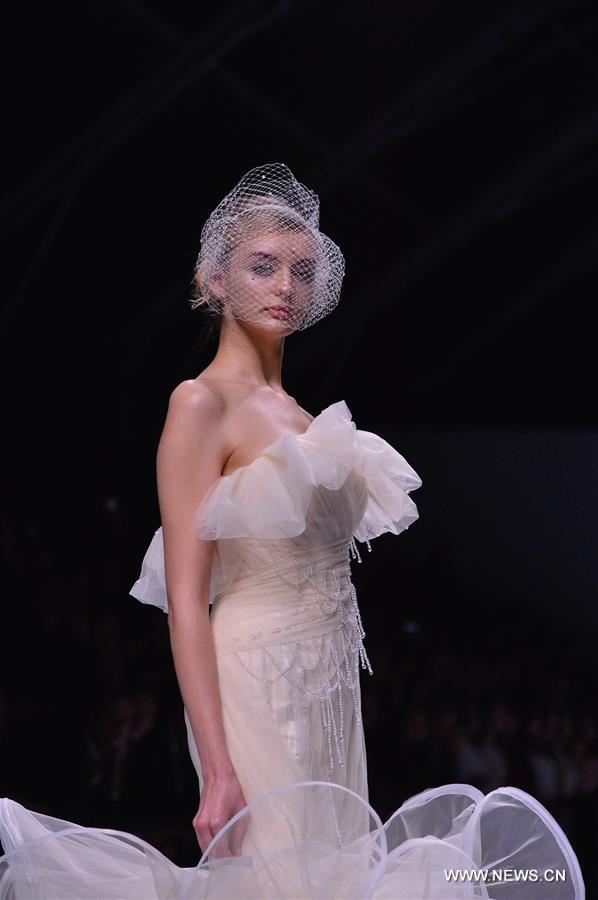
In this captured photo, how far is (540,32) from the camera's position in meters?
A: 3.71

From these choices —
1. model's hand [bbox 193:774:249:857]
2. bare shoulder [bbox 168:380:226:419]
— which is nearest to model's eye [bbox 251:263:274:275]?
bare shoulder [bbox 168:380:226:419]

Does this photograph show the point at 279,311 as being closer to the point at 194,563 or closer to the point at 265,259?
the point at 265,259

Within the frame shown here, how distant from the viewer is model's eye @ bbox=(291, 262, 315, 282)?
1.50 m

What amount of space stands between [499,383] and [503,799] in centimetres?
300

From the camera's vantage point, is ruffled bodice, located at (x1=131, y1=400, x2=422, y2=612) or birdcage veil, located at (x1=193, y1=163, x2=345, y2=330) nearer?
ruffled bodice, located at (x1=131, y1=400, x2=422, y2=612)

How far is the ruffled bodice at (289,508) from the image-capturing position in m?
1.35

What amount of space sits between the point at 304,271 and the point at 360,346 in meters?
2.67

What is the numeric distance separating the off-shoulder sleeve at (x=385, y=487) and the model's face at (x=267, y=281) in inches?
7.7

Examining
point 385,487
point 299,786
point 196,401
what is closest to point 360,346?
point 385,487

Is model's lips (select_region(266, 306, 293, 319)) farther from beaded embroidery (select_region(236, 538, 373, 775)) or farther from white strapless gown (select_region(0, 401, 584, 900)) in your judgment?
beaded embroidery (select_region(236, 538, 373, 775))

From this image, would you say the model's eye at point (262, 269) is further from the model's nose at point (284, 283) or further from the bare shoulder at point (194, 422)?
the bare shoulder at point (194, 422)

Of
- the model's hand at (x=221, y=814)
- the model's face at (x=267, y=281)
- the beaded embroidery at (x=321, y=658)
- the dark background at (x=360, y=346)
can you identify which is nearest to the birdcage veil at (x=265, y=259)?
the model's face at (x=267, y=281)

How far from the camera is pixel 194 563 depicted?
135cm

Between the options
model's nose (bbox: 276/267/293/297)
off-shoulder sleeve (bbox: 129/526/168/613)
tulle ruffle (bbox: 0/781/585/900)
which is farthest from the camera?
off-shoulder sleeve (bbox: 129/526/168/613)
